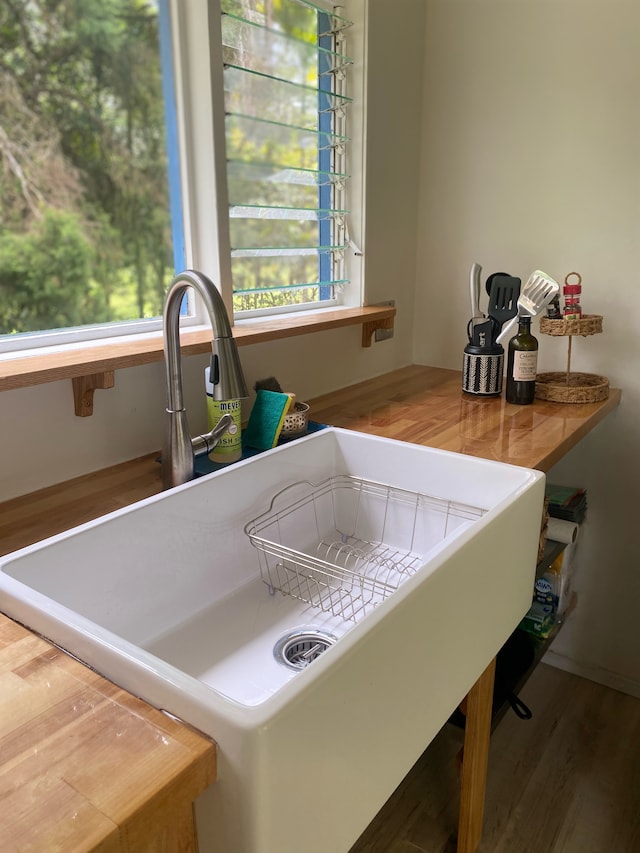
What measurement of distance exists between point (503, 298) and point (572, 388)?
1.00 ft

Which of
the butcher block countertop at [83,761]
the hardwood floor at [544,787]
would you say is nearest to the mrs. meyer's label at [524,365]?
the hardwood floor at [544,787]

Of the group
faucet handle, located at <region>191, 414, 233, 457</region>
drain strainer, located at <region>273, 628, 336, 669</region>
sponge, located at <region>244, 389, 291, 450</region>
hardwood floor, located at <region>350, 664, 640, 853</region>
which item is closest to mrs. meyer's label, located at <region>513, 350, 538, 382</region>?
sponge, located at <region>244, 389, 291, 450</region>

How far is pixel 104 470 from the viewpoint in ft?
3.97

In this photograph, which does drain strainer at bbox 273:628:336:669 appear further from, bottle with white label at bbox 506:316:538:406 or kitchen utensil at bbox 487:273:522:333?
kitchen utensil at bbox 487:273:522:333

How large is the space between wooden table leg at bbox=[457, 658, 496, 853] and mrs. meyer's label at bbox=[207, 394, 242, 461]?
627 millimetres

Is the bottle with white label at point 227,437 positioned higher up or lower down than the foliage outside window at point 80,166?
lower down

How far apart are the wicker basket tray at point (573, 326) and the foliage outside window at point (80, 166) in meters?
1.85

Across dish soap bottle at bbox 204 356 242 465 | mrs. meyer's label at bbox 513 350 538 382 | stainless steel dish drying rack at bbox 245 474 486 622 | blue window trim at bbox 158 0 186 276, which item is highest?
blue window trim at bbox 158 0 186 276

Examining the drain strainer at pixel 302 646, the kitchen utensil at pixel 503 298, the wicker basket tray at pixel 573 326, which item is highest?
the kitchen utensil at pixel 503 298

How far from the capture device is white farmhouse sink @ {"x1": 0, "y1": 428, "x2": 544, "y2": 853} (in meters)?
0.57

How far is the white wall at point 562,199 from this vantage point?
5.35 feet

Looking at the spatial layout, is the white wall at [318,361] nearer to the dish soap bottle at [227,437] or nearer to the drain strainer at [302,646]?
the dish soap bottle at [227,437]

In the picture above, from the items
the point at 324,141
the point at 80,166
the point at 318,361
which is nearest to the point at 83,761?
the point at 318,361

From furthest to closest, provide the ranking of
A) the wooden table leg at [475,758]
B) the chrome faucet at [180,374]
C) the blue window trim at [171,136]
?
1. the blue window trim at [171,136]
2. the wooden table leg at [475,758]
3. the chrome faucet at [180,374]
